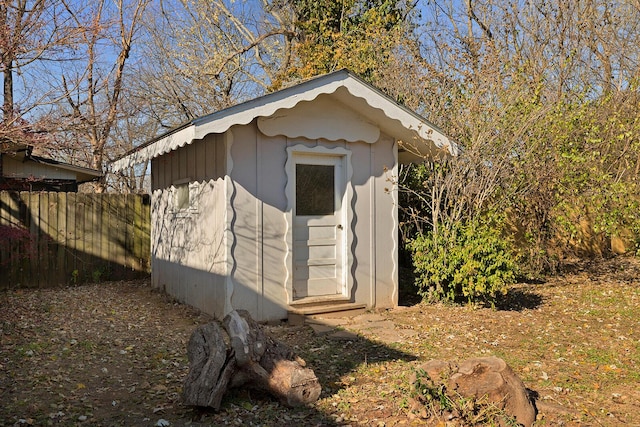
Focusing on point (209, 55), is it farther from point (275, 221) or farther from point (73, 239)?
point (275, 221)

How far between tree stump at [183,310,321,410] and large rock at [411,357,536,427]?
88cm

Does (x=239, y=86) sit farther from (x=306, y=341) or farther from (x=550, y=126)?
(x=306, y=341)

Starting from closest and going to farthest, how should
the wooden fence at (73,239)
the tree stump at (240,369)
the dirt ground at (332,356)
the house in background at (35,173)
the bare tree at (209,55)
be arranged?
the tree stump at (240,369) → the dirt ground at (332,356) → the wooden fence at (73,239) → the house in background at (35,173) → the bare tree at (209,55)

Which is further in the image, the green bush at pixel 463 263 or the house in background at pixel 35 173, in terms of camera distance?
the house in background at pixel 35 173

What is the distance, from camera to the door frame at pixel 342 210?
6.73 metres

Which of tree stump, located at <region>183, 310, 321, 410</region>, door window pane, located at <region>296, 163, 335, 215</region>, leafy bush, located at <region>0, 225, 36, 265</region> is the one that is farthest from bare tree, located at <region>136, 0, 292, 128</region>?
tree stump, located at <region>183, 310, 321, 410</region>

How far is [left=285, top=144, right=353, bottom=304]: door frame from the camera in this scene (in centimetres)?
673

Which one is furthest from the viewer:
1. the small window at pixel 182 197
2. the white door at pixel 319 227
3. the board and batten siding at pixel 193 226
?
the small window at pixel 182 197

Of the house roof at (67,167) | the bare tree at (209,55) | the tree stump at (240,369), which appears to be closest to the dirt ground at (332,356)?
the tree stump at (240,369)

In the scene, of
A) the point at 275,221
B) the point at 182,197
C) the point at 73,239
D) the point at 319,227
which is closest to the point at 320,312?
the point at 319,227

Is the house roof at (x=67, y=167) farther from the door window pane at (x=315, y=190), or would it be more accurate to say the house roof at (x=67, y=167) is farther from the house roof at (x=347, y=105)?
the door window pane at (x=315, y=190)

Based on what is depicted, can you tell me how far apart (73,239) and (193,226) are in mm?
3820

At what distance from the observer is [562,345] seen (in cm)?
571

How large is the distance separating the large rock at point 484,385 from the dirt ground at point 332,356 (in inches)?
6.3
